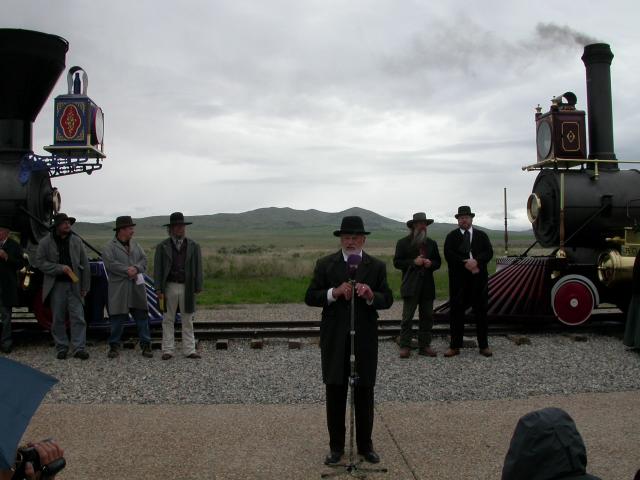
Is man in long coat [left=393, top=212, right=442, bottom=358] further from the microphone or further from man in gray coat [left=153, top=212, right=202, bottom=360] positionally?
the microphone

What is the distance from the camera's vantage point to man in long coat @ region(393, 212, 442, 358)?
8172mm

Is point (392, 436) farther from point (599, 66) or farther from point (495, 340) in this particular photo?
point (599, 66)

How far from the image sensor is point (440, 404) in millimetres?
5859

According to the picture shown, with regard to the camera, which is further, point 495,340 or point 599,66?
point 599,66

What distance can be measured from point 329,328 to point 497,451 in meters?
1.52

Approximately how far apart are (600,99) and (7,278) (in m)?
9.32

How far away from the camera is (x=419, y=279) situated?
8289 mm

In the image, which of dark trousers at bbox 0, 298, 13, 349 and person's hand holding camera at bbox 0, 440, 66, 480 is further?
dark trousers at bbox 0, 298, 13, 349

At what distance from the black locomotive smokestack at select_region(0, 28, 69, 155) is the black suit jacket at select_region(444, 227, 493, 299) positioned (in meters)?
6.16

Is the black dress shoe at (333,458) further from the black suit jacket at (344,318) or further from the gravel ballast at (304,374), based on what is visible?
the gravel ballast at (304,374)

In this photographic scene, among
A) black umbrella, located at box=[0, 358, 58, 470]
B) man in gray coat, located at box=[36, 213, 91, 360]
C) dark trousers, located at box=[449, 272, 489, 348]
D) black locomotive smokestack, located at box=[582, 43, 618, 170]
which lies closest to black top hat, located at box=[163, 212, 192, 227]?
man in gray coat, located at box=[36, 213, 91, 360]

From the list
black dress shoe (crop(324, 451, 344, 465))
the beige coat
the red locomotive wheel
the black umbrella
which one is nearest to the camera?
the black umbrella

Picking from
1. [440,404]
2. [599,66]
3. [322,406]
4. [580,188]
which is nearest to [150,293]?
[322,406]

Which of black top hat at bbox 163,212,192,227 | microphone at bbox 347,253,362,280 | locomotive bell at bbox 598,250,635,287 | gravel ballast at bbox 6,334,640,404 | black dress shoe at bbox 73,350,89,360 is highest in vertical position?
black top hat at bbox 163,212,192,227
